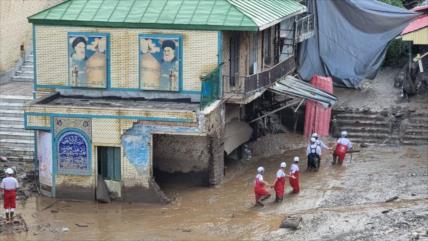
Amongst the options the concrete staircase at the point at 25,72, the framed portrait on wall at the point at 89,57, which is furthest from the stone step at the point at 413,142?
the concrete staircase at the point at 25,72

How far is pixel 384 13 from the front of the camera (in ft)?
122

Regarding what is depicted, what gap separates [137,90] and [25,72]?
363 inches

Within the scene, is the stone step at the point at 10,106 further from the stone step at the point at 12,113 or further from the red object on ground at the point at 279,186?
the red object on ground at the point at 279,186

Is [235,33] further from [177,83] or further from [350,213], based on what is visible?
[350,213]

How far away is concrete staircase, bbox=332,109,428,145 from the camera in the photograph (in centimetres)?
3291

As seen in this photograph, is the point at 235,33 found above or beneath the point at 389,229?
above

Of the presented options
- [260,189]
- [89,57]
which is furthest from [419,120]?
[89,57]

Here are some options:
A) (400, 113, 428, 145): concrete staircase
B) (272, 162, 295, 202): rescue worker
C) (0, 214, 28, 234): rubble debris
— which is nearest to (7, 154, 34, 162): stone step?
(0, 214, 28, 234): rubble debris

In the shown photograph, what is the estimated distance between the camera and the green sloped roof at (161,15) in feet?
90.1

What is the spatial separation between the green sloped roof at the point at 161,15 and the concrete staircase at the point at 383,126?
617cm

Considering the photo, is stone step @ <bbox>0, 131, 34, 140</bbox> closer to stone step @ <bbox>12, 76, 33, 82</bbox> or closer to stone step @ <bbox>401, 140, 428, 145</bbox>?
stone step @ <bbox>12, 76, 33, 82</bbox>

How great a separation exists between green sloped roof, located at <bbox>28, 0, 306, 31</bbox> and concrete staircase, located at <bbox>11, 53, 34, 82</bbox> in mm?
7611

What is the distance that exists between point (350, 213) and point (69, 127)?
8.04 meters

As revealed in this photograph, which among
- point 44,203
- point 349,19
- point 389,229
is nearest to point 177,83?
point 44,203
